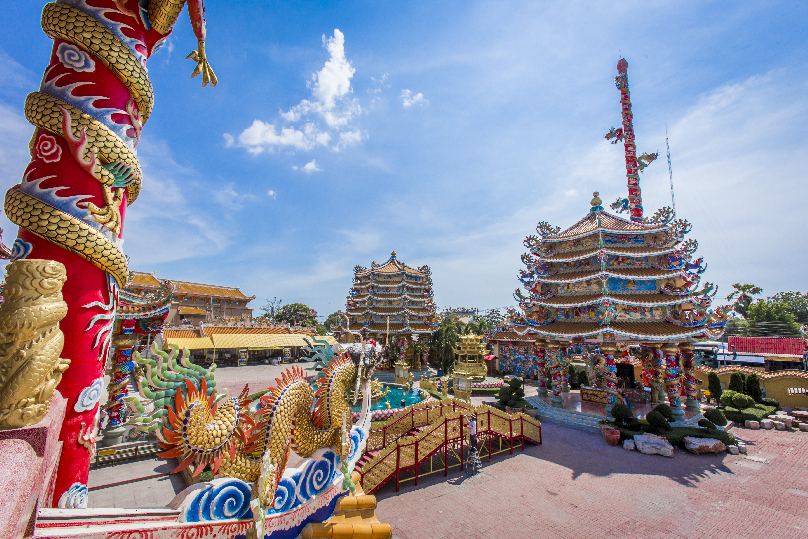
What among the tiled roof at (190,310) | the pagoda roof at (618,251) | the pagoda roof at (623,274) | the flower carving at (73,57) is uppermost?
the pagoda roof at (618,251)

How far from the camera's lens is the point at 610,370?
15961mm

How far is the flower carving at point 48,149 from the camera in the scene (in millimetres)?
3602

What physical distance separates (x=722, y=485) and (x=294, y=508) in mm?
11316

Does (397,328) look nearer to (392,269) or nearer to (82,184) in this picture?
(392,269)

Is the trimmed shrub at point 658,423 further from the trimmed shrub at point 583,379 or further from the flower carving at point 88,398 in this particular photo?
the flower carving at point 88,398

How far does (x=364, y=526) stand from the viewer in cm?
625

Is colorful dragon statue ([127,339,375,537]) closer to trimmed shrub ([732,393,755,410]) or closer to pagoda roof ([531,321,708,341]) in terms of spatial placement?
pagoda roof ([531,321,708,341])

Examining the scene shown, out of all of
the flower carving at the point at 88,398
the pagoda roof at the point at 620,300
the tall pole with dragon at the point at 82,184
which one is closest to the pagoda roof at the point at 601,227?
the pagoda roof at the point at 620,300

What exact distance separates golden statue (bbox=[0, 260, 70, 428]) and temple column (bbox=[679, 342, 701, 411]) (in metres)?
20.6

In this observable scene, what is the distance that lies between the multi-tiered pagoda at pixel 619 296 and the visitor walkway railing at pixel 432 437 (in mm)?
5828

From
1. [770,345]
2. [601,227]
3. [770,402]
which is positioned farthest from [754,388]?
[770,345]

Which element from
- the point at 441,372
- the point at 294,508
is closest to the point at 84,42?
the point at 294,508

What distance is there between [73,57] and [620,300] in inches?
695

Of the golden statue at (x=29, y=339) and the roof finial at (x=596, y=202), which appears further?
the roof finial at (x=596, y=202)
